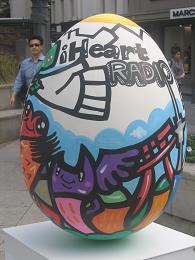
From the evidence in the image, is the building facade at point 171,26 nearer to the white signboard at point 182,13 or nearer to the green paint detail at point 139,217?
the white signboard at point 182,13

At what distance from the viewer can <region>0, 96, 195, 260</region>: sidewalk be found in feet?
14.9

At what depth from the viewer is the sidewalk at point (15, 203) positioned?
178 inches

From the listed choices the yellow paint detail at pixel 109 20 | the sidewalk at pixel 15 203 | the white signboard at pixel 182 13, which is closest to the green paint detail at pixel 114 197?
the yellow paint detail at pixel 109 20

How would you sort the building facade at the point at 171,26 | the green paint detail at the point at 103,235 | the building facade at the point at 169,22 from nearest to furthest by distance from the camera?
the green paint detail at the point at 103,235 < the building facade at the point at 169,22 < the building facade at the point at 171,26

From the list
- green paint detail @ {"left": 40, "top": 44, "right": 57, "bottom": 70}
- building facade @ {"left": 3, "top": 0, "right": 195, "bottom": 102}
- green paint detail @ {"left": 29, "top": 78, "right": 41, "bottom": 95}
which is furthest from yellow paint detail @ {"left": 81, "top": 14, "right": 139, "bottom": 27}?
building facade @ {"left": 3, "top": 0, "right": 195, "bottom": 102}

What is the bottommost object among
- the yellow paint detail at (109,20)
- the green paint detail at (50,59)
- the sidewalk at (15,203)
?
the sidewalk at (15,203)

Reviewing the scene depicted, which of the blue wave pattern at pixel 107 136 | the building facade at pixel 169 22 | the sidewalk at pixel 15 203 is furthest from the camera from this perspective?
the building facade at pixel 169 22

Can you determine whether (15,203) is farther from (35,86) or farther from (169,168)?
(169,168)

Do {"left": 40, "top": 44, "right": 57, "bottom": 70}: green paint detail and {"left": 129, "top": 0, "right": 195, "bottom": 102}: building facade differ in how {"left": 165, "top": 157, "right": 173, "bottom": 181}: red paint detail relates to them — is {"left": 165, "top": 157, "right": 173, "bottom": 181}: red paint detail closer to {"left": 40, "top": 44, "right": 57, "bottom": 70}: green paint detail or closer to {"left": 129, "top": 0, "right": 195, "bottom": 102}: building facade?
{"left": 40, "top": 44, "right": 57, "bottom": 70}: green paint detail

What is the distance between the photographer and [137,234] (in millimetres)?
3242

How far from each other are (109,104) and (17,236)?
1045 mm

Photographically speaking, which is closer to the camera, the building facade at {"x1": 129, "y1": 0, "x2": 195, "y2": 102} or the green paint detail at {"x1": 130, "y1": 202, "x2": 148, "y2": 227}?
the green paint detail at {"x1": 130, "y1": 202, "x2": 148, "y2": 227}

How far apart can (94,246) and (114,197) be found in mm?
424

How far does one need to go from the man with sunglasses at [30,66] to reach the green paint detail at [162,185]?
4.01 metres
